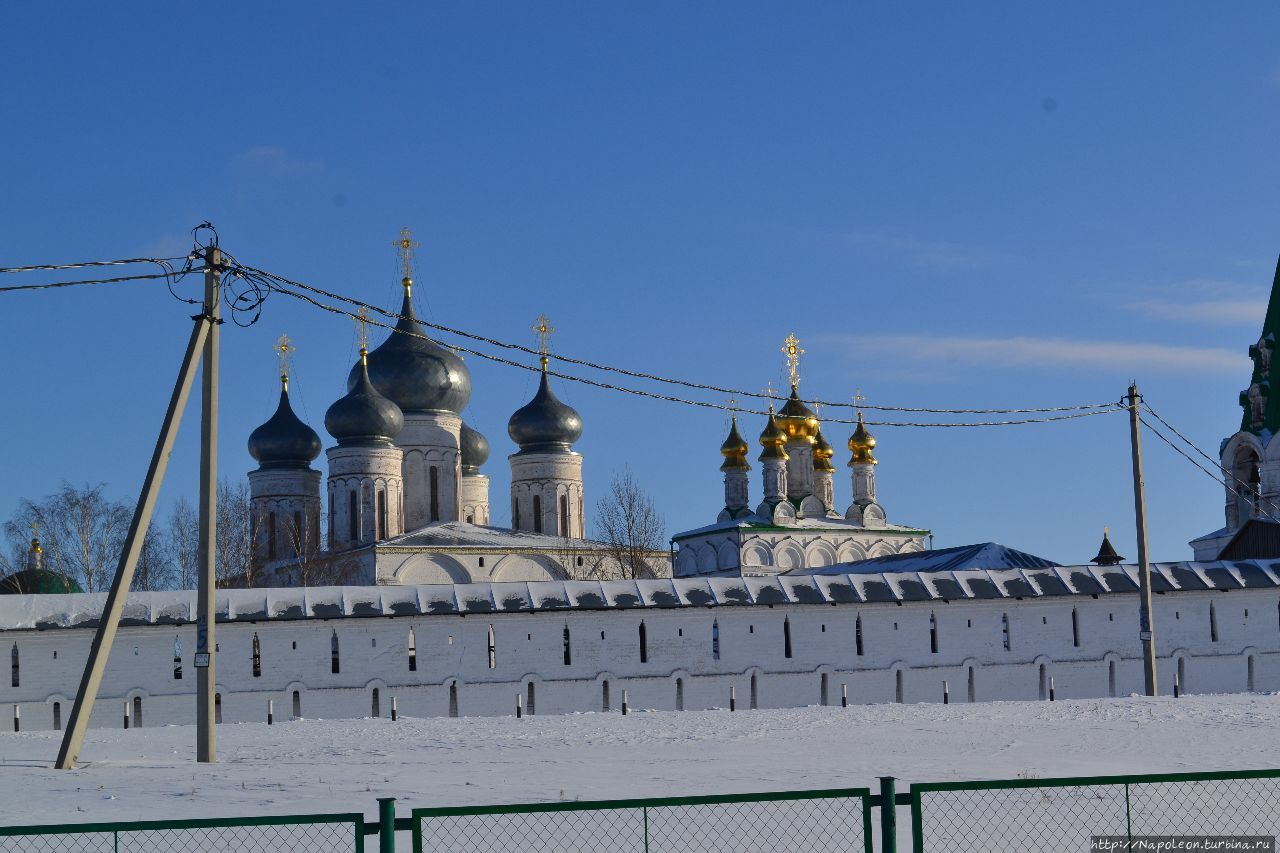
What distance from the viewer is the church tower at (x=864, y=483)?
48438 millimetres

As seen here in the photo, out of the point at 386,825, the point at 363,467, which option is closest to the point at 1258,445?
the point at 363,467

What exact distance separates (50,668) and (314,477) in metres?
25.0

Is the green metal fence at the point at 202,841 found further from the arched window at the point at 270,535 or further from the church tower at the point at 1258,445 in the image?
the arched window at the point at 270,535

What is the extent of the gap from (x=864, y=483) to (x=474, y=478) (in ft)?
37.3

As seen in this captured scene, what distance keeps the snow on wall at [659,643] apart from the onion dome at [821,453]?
2450 cm

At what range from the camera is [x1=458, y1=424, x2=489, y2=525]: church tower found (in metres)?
49.5

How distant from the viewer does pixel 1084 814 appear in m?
9.02

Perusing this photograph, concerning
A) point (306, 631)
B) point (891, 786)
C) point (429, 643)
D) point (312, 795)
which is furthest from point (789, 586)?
point (891, 786)

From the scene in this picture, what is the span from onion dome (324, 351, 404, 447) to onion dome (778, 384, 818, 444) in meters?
11.1

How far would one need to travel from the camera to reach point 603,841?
29.4 ft

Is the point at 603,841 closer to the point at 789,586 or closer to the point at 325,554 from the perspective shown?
the point at 789,586

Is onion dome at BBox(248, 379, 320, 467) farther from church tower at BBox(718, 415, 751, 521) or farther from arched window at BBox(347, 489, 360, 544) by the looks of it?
church tower at BBox(718, 415, 751, 521)

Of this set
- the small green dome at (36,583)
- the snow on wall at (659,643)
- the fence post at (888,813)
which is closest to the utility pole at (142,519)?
the fence post at (888,813)

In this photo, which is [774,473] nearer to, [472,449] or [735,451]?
[735,451]
